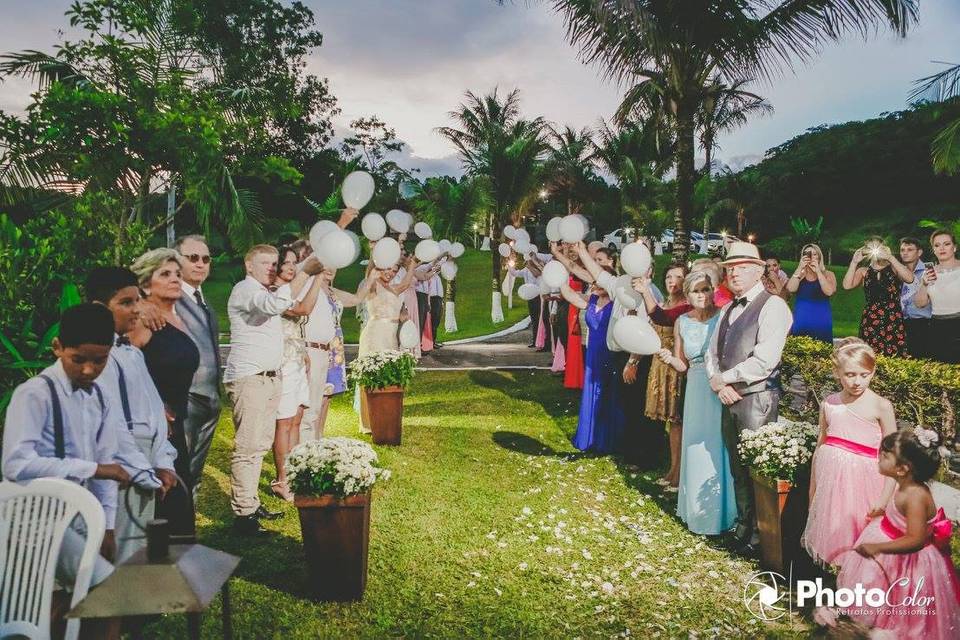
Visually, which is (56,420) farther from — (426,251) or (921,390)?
(426,251)

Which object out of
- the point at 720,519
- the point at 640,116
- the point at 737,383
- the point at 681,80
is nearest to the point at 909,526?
the point at 737,383

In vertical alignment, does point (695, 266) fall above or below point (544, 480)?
above

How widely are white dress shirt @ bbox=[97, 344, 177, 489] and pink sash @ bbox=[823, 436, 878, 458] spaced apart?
12.7 ft

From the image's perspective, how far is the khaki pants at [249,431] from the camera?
486cm

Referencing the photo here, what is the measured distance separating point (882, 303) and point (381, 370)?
6342 millimetres

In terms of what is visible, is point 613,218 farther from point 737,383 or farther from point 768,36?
point 737,383

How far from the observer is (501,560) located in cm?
467

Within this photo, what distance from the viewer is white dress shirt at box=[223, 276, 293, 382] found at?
15.7 ft

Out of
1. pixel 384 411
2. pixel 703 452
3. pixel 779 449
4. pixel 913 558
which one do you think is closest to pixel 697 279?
pixel 703 452

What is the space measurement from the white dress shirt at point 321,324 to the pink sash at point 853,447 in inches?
177

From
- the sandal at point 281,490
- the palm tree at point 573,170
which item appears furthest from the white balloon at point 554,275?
the palm tree at point 573,170

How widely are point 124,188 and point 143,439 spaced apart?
21.7ft

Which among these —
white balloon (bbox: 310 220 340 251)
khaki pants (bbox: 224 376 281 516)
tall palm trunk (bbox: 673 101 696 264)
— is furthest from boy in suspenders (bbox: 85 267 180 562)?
tall palm trunk (bbox: 673 101 696 264)

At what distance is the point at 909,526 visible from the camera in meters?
3.24
